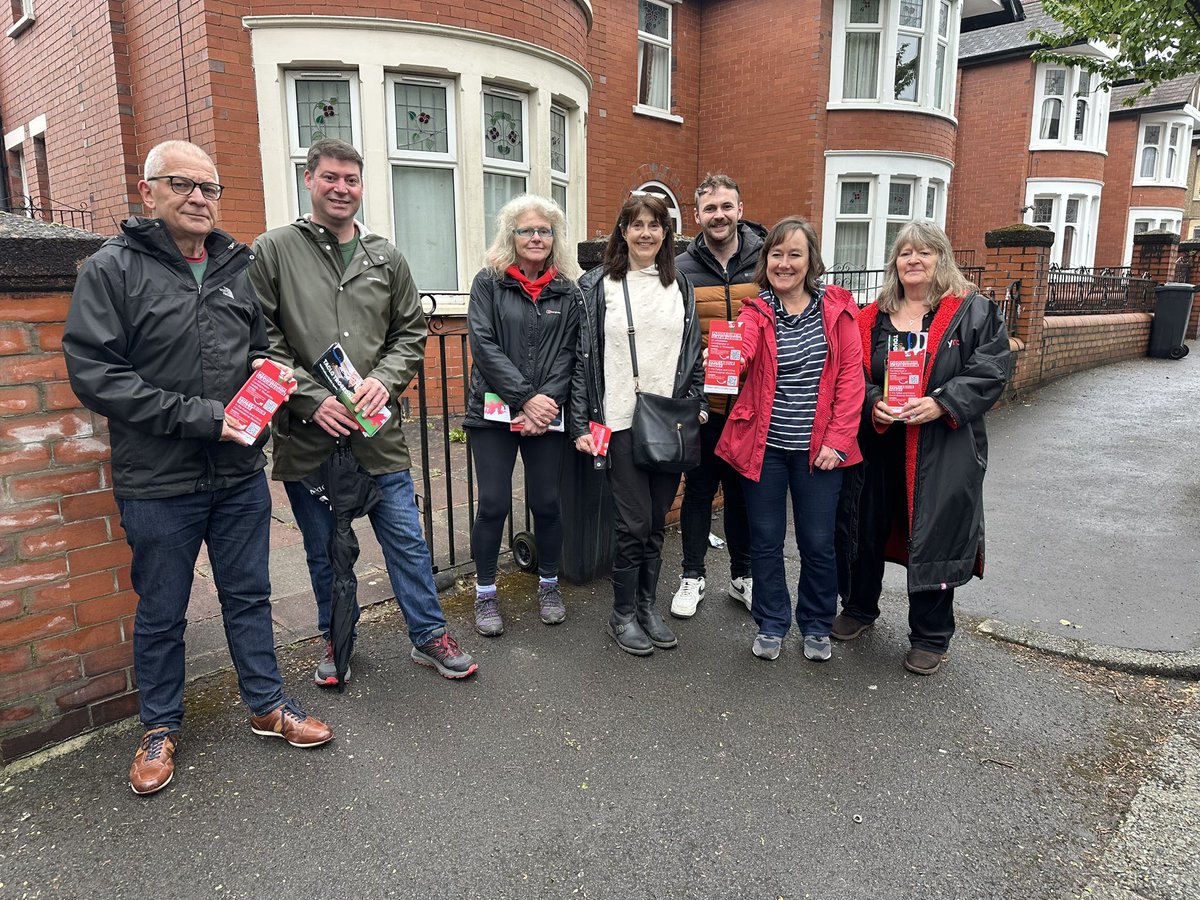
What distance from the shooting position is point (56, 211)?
9609mm

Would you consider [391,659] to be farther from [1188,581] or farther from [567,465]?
[1188,581]

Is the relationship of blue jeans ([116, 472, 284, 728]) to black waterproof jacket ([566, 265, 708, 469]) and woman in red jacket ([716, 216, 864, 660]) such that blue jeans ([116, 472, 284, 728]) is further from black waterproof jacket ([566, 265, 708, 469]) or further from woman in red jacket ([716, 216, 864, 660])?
woman in red jacket ([716, 216, 864, 660])

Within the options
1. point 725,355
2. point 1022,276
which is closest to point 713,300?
point 725,355

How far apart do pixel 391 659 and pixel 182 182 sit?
204cm

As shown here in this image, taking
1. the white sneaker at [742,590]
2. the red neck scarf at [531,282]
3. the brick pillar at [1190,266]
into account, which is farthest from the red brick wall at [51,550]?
the brick pillar at [1190,266]

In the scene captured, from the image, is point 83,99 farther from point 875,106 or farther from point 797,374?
point 875,106

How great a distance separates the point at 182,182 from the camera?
2.33 m

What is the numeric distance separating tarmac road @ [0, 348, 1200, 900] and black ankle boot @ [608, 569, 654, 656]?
0.23 ft

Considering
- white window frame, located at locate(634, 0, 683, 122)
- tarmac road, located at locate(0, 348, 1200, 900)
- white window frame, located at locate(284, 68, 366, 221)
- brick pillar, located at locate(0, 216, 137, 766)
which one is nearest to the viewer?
tarmac road, located at locate(0, 348, 1200, 900)

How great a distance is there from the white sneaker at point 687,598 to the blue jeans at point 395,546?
4.03 ft

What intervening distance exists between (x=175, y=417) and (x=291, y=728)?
1.18m

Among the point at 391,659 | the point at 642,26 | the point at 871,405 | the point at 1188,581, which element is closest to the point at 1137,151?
the point at 642,26

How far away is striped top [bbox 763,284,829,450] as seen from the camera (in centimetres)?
327

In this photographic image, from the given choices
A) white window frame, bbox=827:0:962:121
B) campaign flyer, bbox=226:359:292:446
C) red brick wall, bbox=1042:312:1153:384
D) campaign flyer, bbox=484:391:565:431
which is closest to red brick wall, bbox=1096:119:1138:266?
white window frame, bbox=827:0:962:121
